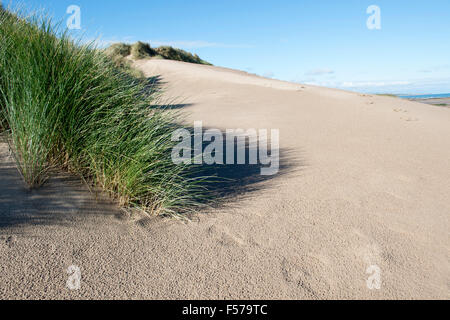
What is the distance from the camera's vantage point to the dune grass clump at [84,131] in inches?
91.7

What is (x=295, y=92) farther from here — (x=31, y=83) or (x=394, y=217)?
(x=31, y=83)

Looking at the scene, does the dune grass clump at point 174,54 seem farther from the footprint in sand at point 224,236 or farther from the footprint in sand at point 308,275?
the footprint in sand at point 308,275

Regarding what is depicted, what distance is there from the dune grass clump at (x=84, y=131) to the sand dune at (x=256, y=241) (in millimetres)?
162

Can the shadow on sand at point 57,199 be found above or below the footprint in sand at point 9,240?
above

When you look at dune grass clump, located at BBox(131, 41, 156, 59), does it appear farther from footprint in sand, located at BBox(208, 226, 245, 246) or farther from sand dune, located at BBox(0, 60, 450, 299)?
footprint in sand, located at BBox(208, 226, 245, 246)

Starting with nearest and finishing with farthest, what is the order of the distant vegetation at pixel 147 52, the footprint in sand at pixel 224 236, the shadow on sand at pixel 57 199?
the shadow on sand at pixel 57 199, the footprint in sand at pixel 224 236, the distant vegetation at pixel 147 52

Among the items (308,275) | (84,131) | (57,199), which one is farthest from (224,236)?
(84,131)

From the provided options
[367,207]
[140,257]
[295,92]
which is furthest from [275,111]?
[140,257]

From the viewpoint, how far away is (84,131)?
248 cm

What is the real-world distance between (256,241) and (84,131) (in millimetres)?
1515

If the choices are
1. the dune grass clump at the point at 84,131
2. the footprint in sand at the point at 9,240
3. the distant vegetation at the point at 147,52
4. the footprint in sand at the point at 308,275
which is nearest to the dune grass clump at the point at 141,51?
the distant vegetation at the point at 147,52

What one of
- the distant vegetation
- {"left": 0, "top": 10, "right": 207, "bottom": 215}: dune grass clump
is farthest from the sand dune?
the distant vegetation

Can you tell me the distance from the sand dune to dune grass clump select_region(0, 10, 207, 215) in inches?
6.4
